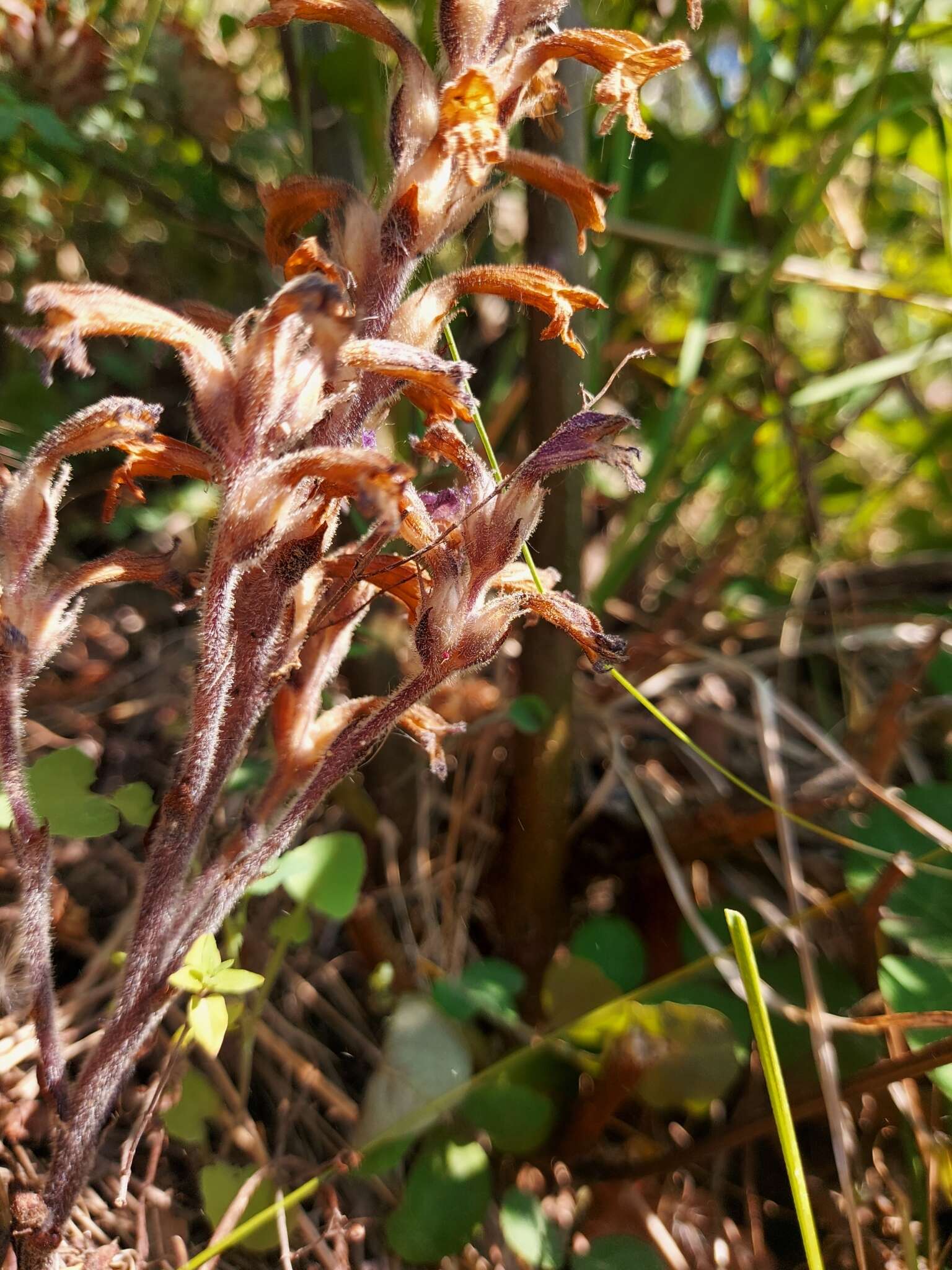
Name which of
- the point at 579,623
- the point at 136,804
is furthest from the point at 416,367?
the point at 136,804

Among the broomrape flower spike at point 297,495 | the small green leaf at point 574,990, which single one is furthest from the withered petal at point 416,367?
the small green leaf at point 574,990

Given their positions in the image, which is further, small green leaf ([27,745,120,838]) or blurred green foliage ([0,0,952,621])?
blurred green foliage ([0,0,952,621])

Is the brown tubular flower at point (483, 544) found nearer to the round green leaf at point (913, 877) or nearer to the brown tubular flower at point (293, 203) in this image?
the brown tubular flower at point (293, 203)

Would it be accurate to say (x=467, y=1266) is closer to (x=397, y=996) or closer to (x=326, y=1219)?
(x=326, y=1219)

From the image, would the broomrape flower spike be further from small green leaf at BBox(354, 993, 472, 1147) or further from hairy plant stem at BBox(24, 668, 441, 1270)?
small green leaf at BBox(354, 993, 472, 1147)

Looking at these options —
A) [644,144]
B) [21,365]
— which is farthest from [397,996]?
[644,144]

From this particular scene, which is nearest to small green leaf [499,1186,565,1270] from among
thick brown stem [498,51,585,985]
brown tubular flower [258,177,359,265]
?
thick brown stem [498,51,585,985]
